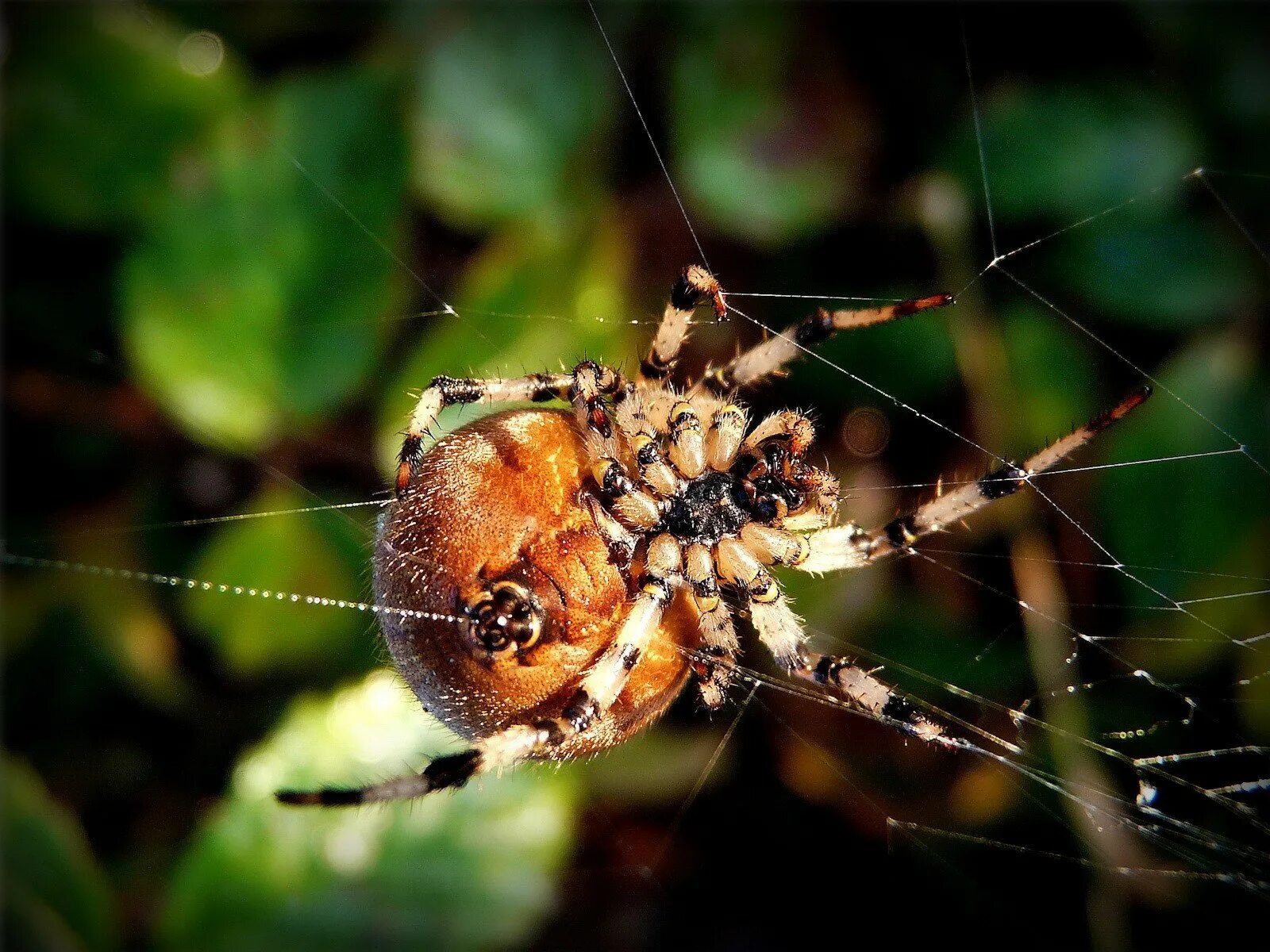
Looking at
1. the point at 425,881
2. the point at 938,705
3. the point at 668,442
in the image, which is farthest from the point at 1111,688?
the point at 425,881

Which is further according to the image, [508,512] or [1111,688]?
[1111,688]

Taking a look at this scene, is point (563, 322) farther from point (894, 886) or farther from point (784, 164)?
point (894, 886)

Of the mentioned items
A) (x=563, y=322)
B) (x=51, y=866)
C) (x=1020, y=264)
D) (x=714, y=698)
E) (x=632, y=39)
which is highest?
(x=632, y=39)

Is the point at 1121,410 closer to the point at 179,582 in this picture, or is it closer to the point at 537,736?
the point at 537,736

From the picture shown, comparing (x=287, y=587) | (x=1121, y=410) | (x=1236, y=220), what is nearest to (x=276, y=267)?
(x=287, y=587)

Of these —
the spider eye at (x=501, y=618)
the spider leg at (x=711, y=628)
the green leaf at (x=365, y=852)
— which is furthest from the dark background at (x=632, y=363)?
the spider eye at (x=501, y=618)

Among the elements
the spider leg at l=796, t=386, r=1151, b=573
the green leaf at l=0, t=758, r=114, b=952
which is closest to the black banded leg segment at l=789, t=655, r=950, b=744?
the spider leg at l=796, t=386, r=1151, b=573
